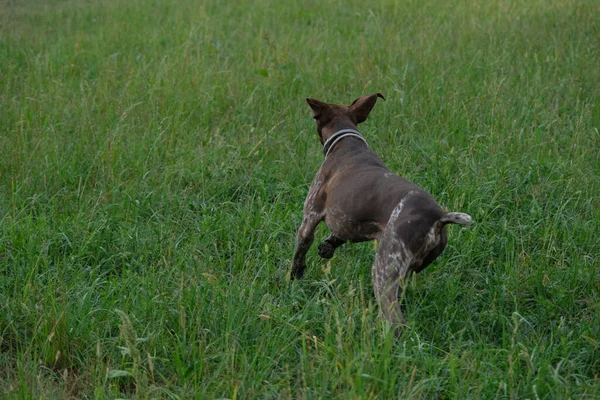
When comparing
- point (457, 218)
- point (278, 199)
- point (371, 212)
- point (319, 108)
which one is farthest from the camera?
point (278, 199)

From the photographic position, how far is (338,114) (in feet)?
17.1

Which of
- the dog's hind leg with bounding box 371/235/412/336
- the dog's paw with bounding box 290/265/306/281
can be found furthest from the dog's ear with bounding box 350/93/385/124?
the dog's hind leg with bounding box 371/235/412/336

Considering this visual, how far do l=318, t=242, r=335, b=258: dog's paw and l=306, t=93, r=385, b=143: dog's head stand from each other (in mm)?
705

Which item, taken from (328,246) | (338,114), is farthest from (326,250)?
(338,114)

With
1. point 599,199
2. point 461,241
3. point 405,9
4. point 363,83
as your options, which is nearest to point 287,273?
point 461,241

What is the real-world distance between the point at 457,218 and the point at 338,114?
4.94 ft

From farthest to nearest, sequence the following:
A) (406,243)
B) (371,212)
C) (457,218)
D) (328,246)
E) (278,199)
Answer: (278,199) → (328,246) → (371,212) → (406,243) → (457,218)

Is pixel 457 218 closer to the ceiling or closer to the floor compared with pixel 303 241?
closer to the ceiling

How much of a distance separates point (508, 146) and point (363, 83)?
1893 mm

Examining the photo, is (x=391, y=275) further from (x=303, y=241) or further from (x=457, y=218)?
(x=303, y=241)

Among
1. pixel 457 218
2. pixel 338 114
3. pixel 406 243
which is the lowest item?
pixel 406 243

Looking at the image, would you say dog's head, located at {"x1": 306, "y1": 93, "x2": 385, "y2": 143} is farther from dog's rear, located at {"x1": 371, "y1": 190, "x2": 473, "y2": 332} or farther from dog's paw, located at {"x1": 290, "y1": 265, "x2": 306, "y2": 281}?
dog's rear, located at {"x1": 371, "y1": 190, "x2": 473, "y2": 332}

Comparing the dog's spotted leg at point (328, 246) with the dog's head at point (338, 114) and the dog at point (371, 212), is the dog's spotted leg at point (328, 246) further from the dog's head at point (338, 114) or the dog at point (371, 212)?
the dog's head at point (338, 114)

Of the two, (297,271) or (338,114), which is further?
(338,114)
